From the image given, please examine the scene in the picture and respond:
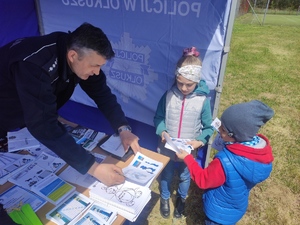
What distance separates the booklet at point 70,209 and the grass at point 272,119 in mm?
1184

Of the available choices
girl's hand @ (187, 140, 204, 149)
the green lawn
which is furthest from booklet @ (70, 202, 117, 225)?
the green lawn

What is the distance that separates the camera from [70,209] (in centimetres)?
134

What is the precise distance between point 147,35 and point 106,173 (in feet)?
5.28

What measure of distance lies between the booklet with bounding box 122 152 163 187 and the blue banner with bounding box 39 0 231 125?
3.32 ft

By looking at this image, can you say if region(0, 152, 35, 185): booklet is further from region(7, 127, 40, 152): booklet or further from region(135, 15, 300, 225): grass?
region(135, 15, 300, 225): grass

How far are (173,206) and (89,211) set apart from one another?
4.77 feet

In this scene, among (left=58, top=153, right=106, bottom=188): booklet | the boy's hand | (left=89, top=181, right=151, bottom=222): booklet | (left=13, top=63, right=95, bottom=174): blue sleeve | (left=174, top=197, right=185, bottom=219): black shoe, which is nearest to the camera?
(left=13, top=63, right=95, bottom=174): blue sleeve

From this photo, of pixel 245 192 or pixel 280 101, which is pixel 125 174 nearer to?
pixel 245 192

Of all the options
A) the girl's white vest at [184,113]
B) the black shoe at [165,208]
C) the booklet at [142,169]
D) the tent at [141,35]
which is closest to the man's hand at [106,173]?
the booklet at [142,169]

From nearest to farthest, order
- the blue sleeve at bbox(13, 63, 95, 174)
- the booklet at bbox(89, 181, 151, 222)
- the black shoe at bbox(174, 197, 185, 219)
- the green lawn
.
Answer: the blue sleeve at bbox(13, 63, 95, 174)
the booklet at bbox(89, 181, 151, 222)
the black shoe at bbox(174, 197, 185, 219)
the green lawn

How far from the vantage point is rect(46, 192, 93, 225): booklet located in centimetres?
128

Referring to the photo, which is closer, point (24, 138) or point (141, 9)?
point (24, 138)

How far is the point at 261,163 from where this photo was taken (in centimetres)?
144

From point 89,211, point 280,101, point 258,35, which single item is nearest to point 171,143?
point 89,211
